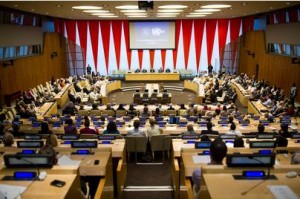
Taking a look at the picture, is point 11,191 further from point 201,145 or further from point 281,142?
point 281,142

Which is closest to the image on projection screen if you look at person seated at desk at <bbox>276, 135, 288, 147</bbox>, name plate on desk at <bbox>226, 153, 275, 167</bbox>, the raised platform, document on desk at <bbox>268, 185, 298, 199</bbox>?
the raised platform

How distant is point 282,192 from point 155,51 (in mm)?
21586

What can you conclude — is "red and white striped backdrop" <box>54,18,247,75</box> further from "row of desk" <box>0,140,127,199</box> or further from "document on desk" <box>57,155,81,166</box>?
"document on desk" <box>57,155,81,166</box>

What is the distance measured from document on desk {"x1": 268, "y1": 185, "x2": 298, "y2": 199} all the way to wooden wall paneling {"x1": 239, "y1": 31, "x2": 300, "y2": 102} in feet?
42.1

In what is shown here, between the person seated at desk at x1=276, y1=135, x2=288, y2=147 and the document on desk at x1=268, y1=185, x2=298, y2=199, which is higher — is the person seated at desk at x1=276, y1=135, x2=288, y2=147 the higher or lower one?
the lower one

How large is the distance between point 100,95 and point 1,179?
43.5 feet

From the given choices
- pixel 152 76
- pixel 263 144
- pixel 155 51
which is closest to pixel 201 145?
pixel 263 144

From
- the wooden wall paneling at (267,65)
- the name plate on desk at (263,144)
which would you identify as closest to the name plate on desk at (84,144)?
the name plate on desk at (263,144)

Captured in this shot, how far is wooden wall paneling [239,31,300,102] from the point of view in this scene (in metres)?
15.2

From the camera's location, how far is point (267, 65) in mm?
17906

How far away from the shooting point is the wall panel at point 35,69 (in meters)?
14.3

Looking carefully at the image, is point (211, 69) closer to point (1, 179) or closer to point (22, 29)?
point (22, 29)

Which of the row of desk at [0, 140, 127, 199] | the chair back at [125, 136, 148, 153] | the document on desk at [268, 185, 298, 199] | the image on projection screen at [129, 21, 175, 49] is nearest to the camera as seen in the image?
the document on desk at [268, 185, 298, 199]

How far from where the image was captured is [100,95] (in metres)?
16.3
